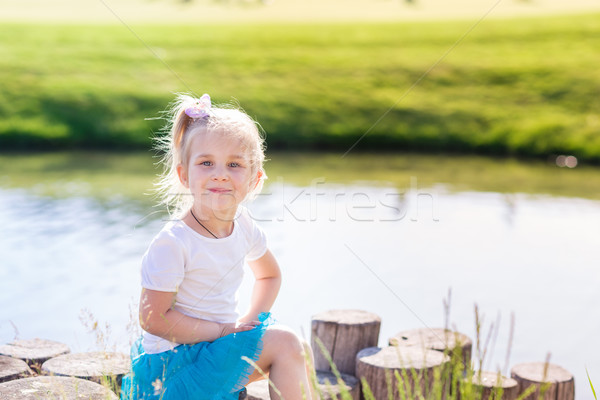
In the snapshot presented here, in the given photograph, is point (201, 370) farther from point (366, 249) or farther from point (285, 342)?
point (366, 249)

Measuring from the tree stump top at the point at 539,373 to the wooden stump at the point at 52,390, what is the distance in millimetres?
2265

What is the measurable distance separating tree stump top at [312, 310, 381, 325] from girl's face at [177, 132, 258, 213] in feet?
4.39

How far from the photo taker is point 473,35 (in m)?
26.4

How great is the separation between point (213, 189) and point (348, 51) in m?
22.7

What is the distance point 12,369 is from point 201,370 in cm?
116

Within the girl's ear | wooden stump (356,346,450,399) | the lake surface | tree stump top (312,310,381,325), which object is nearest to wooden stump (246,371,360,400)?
wooden stump (356,346,450,399)

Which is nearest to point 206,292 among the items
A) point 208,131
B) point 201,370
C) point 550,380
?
point 201,370

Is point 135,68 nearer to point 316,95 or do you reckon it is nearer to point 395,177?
point 316,95

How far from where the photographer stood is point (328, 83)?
2127 cm

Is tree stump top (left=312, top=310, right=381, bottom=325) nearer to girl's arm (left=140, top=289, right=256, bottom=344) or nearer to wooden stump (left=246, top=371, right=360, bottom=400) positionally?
wooden stump (left=246, top=371, right=360, bottom=400)

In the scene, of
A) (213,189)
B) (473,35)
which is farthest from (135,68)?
(213,189)

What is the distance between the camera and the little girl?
2.76 meters

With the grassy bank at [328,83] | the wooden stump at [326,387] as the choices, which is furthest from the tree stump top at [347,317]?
the grassy bank at [328,83]

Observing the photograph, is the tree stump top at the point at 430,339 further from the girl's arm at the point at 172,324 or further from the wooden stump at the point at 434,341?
the girl's arm at the point at 172,324
